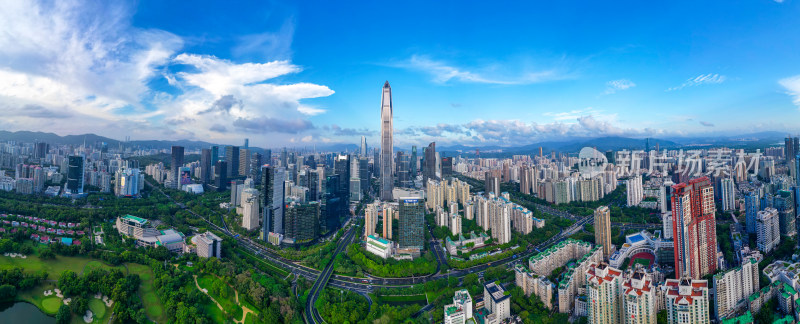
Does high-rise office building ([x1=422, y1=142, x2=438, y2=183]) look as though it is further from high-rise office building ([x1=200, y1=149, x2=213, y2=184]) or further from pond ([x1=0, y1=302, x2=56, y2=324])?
pond ([x1=0, y1=302, x2=56, y2=324])

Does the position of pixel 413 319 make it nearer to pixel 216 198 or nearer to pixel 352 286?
pixel 352 286

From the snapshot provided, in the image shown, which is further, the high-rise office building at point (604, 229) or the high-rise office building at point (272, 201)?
the high-rise office building at point (272, 201)

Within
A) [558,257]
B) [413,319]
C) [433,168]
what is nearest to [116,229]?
[413,319]

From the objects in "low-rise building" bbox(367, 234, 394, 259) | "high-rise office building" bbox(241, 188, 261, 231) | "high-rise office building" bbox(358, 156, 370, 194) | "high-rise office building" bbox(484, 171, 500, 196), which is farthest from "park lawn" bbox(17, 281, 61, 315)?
"high-rise office building" bbox(484, 171, 500, 196)

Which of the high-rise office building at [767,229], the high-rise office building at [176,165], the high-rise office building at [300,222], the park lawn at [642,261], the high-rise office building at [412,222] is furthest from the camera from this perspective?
the high-rise office building at [176,165]

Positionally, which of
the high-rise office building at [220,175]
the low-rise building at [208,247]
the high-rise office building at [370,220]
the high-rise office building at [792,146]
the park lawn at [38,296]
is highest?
the high-rise office building at [792,146]

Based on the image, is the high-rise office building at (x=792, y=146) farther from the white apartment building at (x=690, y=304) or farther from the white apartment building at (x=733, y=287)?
the white apartment building at (x=690, y=304)

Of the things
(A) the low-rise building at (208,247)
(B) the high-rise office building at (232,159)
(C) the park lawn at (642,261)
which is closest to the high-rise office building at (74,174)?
(B) the high-rise office building at (232,159)
